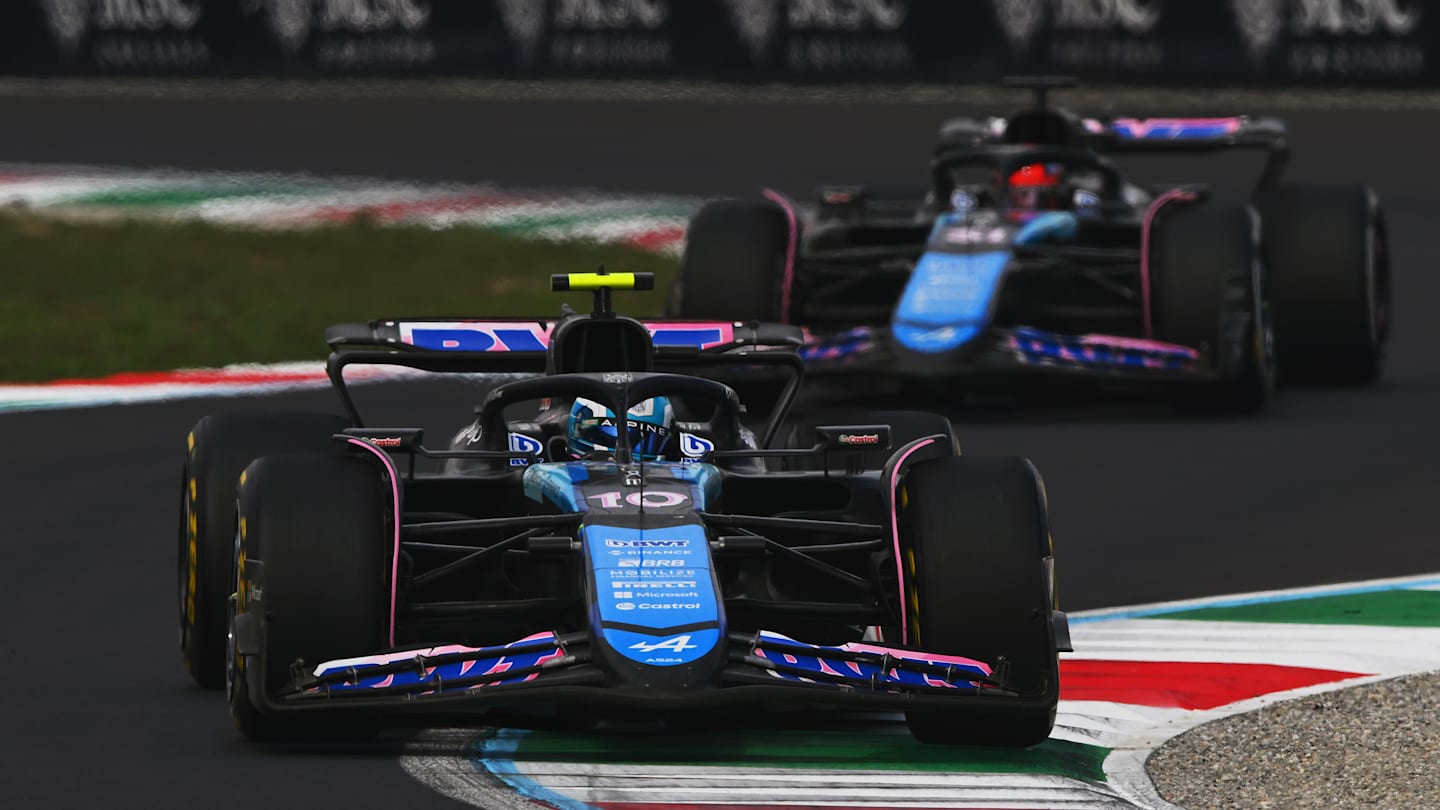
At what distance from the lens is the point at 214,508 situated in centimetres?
938

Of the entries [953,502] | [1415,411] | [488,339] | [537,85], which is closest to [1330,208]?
[1415,411]

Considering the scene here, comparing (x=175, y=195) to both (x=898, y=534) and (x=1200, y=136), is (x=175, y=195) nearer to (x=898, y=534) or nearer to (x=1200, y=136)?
(x=1200, y=136)

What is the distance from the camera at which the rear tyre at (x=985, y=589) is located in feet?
27.1

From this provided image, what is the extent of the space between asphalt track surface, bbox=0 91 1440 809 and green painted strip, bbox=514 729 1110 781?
50 cm

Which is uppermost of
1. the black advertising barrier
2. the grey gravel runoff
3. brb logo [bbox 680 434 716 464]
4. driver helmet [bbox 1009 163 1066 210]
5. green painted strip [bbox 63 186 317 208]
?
brb logo [bbox 680 434 716 464]

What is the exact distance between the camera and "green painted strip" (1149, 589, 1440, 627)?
10672 millimetres

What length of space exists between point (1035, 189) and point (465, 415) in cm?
345

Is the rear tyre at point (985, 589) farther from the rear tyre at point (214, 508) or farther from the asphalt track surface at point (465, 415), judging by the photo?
the rear tyre at point (214, 508)

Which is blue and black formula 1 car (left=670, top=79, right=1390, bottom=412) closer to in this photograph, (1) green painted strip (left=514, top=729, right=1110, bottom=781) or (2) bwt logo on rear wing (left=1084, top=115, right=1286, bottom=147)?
(2) bwt logo on rear wing (left=1084, top=115, right=1286, bottom=147)

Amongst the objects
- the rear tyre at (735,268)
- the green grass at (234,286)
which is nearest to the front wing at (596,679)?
the rear tyre at (735,268)

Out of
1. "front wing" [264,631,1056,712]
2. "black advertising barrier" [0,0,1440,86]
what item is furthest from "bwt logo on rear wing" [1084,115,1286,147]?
"black advertising barrier" [0,0,1440,86]

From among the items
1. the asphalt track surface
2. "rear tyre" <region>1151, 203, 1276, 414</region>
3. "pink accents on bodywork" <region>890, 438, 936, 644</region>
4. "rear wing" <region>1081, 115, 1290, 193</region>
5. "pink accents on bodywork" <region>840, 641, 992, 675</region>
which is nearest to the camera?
"pink accents on bodywork" <region>840, 641, 992, 675</region>

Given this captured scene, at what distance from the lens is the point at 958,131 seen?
18.6 metres

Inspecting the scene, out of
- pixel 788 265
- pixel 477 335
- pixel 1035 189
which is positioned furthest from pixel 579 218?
pixel 477 335
